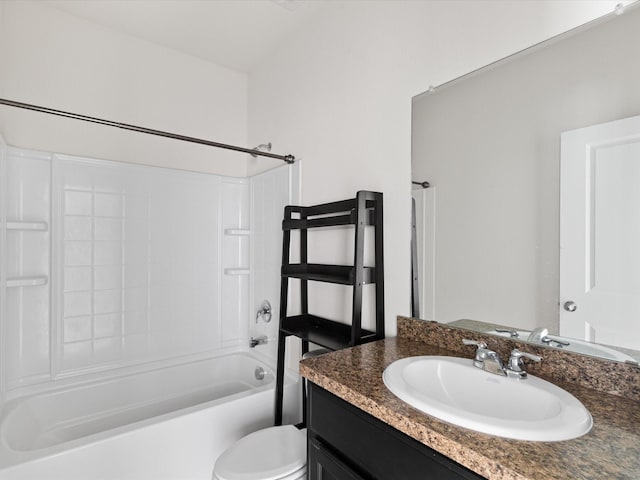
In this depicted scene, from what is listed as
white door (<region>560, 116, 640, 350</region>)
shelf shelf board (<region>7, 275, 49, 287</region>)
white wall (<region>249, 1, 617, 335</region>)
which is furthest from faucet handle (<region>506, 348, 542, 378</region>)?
shelf shelf board (<region>7, 275, 49, 287</region>)

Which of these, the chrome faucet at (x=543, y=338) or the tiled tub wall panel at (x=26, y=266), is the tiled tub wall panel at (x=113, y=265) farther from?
the chrome faucet at (x=543, y=338)

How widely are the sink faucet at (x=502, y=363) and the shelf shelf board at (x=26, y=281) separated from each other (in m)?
2.11

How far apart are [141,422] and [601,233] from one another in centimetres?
180

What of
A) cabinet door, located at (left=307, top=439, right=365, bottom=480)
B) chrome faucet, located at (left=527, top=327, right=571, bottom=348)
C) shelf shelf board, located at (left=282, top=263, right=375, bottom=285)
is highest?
shelf shelf board, located at (left=282, top=263, right=375, bottom=285)

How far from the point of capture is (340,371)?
1.00 meters

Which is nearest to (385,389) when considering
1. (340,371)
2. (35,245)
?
(340,371)

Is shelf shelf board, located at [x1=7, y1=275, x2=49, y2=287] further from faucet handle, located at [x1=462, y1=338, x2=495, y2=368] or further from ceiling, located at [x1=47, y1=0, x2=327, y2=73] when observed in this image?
faucet handle, located at [x1=462, y1=338, x2=495, y2=368]

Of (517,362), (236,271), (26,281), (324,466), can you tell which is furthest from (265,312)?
(517,362)

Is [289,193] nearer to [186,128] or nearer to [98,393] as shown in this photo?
[186,128]

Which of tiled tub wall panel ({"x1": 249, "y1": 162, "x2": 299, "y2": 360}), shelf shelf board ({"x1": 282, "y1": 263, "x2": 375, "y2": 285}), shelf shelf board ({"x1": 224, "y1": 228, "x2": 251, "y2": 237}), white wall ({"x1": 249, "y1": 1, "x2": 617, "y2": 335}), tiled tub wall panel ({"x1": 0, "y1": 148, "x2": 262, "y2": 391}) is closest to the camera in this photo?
white wall ({"x1": 249, "y1": 1, "x2": 617, "y2": 335})

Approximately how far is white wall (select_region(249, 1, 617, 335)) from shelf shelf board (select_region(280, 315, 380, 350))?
0.06 m

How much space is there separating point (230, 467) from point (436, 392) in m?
0.78

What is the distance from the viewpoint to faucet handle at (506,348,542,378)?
3.06 feet

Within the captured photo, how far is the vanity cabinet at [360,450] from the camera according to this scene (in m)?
0.71
